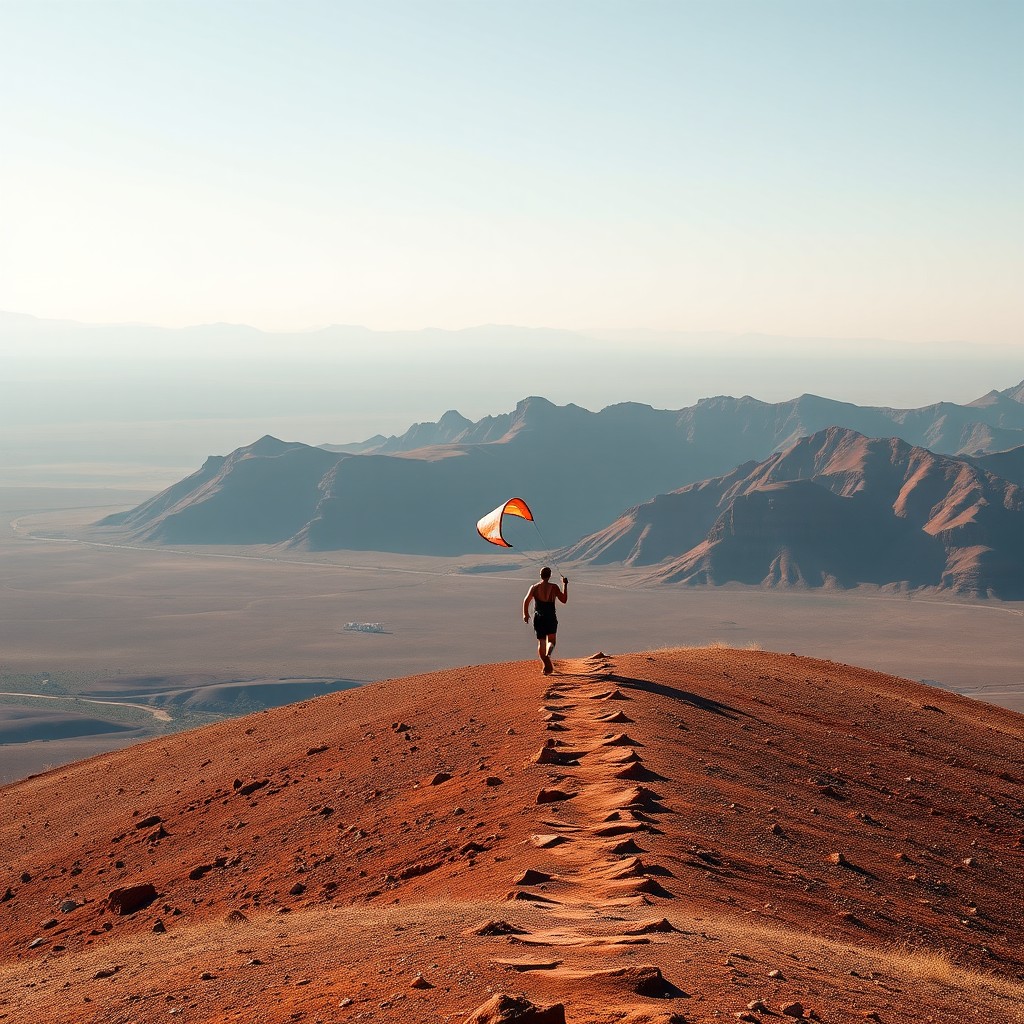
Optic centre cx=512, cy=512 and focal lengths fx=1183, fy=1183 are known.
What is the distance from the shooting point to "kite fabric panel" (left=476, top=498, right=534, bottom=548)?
866 inches

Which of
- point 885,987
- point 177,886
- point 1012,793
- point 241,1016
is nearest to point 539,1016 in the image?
point 241,1016

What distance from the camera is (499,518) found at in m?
22.9

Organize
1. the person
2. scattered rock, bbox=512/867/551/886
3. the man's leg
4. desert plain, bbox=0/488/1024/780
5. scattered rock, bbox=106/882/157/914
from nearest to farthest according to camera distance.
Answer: scattered rock, bbox=512/867/551/886, scattered rock, bbox=106/882/157/914, the person, the man's leg, desert plain, bbox=0/488/1024/780

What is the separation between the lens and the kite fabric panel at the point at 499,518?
22005mm

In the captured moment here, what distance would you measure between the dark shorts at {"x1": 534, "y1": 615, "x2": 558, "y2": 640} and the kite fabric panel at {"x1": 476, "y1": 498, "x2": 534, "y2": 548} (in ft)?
5.19

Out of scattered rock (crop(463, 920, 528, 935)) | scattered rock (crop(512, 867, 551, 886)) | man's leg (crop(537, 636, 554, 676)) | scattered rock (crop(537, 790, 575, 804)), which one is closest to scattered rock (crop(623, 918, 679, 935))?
scattered rock (crop(463, 920, 528, 935))

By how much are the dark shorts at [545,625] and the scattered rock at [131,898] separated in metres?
8.74

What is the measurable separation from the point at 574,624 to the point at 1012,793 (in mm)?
172468

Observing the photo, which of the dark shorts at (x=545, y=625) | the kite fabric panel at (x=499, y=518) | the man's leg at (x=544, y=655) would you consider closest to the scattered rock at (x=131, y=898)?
the kite fabric panel at (x=499, y=518)

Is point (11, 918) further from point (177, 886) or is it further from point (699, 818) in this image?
point (699, 818)

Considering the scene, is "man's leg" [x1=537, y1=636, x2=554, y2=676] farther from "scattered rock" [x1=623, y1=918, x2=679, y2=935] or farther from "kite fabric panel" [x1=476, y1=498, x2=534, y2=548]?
"scattered rock" [x1=623, y1=918, x2=679, y2=935]

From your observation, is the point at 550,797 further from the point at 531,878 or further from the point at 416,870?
the point at 531,878

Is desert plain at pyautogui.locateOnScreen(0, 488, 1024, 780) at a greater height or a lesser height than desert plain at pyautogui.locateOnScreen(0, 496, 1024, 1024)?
lesser

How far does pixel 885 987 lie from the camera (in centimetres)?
1106
